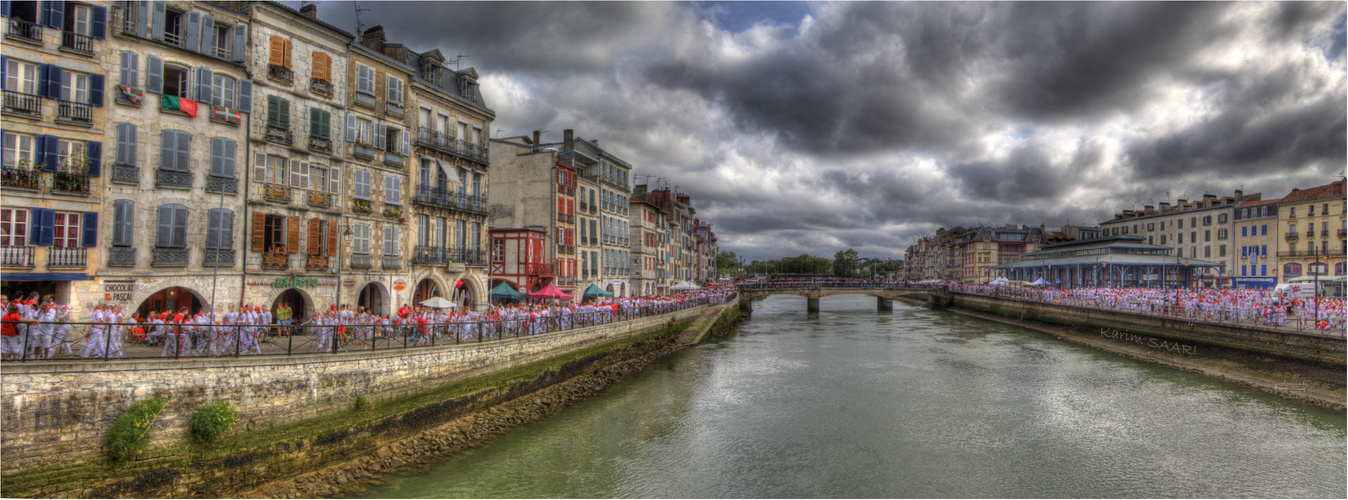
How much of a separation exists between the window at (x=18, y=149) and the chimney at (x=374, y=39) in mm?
14120

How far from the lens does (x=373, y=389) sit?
18578 mm

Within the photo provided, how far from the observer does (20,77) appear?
17.4 metres

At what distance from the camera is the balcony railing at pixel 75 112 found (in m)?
17.9

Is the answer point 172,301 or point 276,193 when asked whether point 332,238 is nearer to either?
point 276,193

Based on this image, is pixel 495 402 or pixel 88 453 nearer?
pixel 88 453

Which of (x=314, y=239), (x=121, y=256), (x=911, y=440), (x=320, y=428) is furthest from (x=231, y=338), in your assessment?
(x=911, y=440)

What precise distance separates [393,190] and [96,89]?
10.9m

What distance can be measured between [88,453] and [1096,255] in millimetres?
85631

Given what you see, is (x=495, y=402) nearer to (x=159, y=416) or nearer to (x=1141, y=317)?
(x=159, y=416)

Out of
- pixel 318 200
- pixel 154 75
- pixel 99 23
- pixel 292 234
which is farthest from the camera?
pixel 318 200

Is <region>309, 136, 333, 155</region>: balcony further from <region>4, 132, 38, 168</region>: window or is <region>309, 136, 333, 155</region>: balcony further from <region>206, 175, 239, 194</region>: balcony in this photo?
<region>4, 132, 38, 168</region>: window

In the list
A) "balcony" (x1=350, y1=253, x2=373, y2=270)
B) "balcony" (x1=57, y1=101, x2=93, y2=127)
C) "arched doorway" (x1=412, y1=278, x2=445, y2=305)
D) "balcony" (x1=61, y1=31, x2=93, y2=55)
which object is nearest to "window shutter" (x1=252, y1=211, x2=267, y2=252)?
"balcony" (x1=350, y1=253, x2=373, y2=270)

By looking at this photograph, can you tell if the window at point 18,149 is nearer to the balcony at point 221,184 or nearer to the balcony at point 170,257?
the balcony at point 170,257

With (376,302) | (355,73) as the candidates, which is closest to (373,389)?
(376,302)
